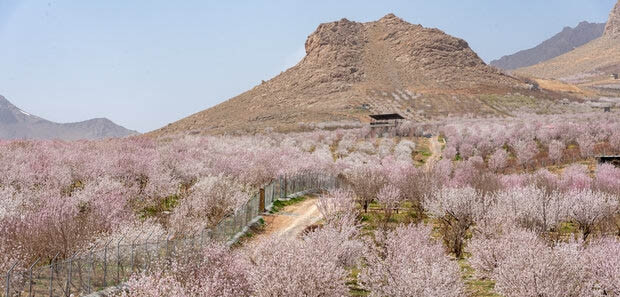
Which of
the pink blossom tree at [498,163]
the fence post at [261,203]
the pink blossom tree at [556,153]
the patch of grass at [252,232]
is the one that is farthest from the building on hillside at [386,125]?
the patch of grass at [252,232]

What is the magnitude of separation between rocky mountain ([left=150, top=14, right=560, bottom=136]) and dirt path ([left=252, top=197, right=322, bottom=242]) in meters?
71.2

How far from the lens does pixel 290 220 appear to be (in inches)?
1313

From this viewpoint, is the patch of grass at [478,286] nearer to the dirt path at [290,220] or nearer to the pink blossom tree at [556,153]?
the dirt path at [290,220]

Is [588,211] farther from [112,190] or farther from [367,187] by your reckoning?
[112,190]

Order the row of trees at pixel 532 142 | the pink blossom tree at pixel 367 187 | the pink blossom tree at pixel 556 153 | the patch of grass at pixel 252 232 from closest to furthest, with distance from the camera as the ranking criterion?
the patch of grass at pixel 252 232 → the pink blossom tree at pixel 367 187 → the pink blossom tree at pixel 556 153 → the row of trees at pixel 532 142

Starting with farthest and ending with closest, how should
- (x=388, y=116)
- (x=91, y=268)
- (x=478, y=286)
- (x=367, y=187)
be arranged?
(x=388, y=116)
(x=367, y=187)
(x=478, y=286)
(x=91, y=268)

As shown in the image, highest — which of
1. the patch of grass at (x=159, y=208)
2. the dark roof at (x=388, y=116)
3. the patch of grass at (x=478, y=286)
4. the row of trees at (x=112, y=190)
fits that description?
the dark roof at (x=388, y=116)

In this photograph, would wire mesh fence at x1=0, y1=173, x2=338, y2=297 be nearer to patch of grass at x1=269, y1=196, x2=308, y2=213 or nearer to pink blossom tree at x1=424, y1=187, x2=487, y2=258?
pink blossom tree at x1=424, y1=187, x2=487, y2=258

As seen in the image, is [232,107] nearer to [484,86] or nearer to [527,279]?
[484,86]

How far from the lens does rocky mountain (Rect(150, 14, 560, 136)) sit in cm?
12950

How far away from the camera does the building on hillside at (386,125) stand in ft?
330

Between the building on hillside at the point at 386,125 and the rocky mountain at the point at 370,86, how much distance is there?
694 inches

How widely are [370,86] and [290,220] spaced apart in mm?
121708

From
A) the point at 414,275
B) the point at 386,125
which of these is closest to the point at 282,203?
the point at 414,275
